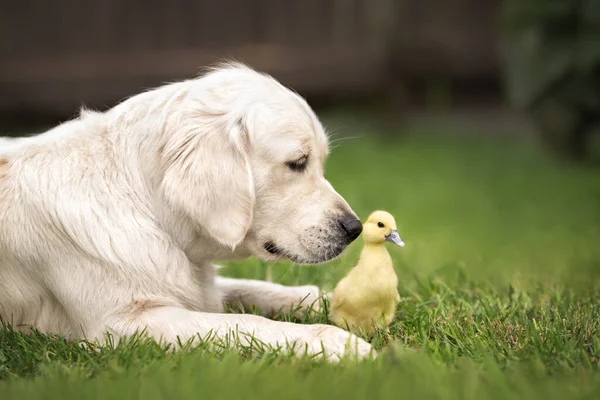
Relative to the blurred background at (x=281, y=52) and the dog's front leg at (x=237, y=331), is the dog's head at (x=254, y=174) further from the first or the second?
the blurred background at (x=281, y=52)

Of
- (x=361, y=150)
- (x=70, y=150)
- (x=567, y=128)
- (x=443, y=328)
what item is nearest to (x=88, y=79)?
(x=361, y=150)

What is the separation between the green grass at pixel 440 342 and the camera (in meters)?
2.30

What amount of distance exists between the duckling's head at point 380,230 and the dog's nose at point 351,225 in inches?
2.3

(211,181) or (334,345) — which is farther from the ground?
(211,181)

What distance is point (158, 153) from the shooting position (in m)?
3.08

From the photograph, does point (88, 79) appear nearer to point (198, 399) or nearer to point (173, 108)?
point (173, 108)

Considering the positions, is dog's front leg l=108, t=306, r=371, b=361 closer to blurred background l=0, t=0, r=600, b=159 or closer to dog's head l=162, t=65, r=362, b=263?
dog's head l=162, t=65, r=362, b=263

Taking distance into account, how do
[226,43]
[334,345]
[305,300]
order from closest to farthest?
[334,345], [305,300], [226,43]

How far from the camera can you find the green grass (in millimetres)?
2305

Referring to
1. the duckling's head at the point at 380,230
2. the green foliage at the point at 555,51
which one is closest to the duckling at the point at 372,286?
the duckling's head at the point at 380,230

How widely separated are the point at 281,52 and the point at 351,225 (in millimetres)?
8244

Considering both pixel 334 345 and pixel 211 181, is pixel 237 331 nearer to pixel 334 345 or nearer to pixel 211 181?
pixel 334 345

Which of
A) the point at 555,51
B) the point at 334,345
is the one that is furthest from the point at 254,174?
the point at 555,51

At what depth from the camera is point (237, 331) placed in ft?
9.25
